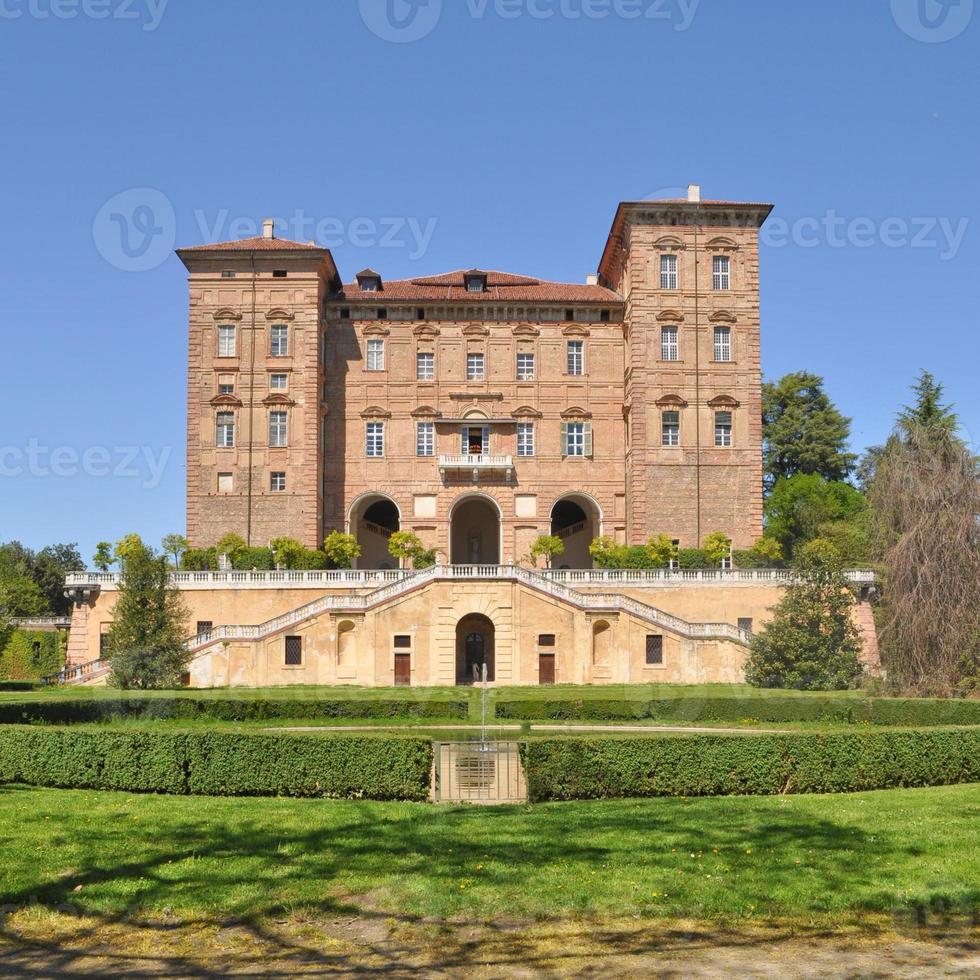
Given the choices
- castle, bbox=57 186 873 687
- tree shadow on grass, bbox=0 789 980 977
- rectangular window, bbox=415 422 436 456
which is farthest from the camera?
rectangular window, bbox=415 422 436 456

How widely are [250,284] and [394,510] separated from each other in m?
13.2

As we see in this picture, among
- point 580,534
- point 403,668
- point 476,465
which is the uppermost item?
point 476,465

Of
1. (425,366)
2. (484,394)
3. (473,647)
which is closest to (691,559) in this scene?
(473,647)

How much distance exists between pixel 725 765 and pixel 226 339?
40.8 meters

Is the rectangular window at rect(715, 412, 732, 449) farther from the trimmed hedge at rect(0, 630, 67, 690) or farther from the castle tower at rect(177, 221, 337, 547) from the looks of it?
the trimmed hedge at rect(0, 630, 67, 690)

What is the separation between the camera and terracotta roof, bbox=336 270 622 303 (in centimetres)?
5494

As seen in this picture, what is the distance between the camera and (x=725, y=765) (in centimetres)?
1706

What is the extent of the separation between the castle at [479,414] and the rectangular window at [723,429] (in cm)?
14

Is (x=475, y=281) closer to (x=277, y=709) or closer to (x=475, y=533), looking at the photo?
(x=475, y=533)

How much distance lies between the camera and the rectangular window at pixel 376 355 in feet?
180

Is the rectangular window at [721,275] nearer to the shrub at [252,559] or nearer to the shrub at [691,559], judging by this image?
the shrub at [691,559]

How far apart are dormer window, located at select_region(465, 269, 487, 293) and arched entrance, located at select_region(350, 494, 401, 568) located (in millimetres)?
10986

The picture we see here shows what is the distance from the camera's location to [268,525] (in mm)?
51500

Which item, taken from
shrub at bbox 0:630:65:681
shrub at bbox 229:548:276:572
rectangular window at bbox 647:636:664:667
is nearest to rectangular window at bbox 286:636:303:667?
shrub at bbox 229:548:276:572
